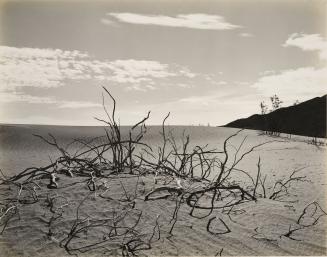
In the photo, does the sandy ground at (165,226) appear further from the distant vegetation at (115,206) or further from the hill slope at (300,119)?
the hill slope at (300,119)

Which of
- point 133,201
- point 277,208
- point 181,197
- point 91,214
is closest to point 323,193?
point 277,208

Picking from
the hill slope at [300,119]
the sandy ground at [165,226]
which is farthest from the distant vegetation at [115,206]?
the hill slope at [300,119]

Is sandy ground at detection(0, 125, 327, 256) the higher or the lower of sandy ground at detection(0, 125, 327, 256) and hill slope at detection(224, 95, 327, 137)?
the lower

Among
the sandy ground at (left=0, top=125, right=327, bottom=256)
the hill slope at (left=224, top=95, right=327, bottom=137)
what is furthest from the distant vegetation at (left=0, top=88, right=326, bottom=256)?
the hill slope at (left=224, top=95, right=327, bottom=137)

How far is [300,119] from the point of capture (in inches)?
806

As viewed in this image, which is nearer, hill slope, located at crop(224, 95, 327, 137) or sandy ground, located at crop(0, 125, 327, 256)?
sandy ground, located at crop(0, 125, 327, 256)

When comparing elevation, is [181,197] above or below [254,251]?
above

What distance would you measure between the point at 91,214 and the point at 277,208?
4.16 feet

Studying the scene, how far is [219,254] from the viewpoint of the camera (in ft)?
7.39

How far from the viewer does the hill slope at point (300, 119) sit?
18.7m

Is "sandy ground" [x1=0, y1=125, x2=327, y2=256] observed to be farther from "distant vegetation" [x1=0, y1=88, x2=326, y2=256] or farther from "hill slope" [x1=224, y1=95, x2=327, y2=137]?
"hill slope" [x1=224, y1=95, x2=327, y2=137]

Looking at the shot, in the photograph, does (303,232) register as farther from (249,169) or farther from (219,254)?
(249,169)

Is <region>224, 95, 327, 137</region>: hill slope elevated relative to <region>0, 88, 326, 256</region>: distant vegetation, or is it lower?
elevated

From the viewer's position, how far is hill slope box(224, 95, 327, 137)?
18.7 metres
